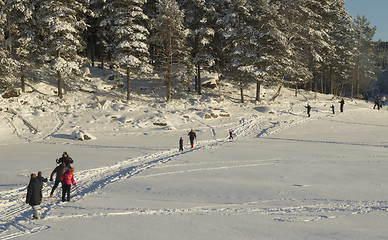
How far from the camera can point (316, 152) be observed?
1363 centimetres

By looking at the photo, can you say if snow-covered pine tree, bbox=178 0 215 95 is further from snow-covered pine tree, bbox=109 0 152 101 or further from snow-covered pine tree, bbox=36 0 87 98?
snow-covered pine tree, bbox=36 0 87 98

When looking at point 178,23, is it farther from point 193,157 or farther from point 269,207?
point 269,207

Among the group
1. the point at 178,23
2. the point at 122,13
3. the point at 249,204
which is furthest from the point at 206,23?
the point at 249,204

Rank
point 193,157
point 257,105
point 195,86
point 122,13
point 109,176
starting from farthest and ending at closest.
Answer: point 195,86 < point 257,105 < point 122,13 < point 193,157 < point 109,176

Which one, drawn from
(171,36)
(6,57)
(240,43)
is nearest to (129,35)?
(171,36)

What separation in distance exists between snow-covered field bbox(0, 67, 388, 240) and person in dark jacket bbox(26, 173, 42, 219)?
291 mm

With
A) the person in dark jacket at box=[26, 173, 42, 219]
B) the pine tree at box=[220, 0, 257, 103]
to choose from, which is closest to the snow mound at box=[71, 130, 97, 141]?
the person in dark jacket at box=[26, 173, 42, 219]

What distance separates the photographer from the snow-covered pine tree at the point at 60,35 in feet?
82.1

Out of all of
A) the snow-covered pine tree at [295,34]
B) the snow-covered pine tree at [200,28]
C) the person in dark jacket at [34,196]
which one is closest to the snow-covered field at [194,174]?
the person in dark jacket at [34,196]

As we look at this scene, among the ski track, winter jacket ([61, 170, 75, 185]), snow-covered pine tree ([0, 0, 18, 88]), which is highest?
snow-covered pine tree ([0, 0, 18, 88])

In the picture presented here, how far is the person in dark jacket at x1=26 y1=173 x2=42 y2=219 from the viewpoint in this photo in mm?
6785

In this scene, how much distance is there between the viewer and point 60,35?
26.4 m

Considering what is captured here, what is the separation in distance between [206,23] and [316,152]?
22674mm

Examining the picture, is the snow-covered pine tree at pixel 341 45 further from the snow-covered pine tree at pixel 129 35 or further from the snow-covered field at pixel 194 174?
the snow-covered pine tree at pixel 129 35
